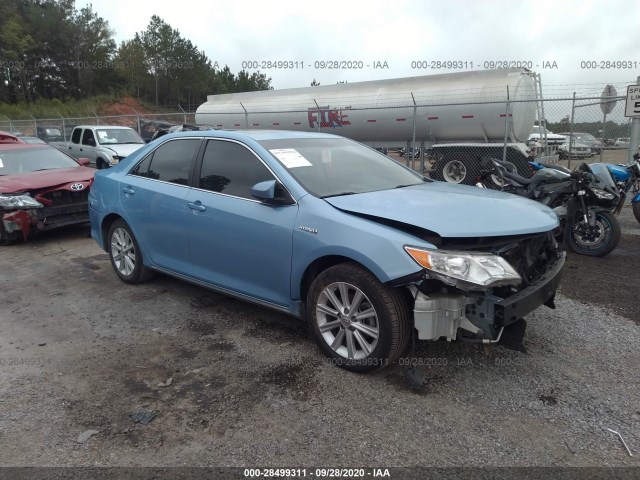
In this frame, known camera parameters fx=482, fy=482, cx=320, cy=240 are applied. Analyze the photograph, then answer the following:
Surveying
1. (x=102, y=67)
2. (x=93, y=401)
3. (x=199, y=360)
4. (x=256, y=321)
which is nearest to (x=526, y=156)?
(x=256, y=321)

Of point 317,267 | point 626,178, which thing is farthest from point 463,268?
point 626,178

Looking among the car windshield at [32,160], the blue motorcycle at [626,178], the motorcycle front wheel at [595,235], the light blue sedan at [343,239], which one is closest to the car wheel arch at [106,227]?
the light blue sedan at [343,239]

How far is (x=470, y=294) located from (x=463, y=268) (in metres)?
0.18

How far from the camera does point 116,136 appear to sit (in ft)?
45.3

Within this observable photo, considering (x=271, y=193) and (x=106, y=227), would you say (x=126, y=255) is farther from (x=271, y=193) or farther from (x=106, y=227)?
(x=271, y=193)

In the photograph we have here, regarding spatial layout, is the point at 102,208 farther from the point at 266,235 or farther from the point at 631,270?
the point at 631,270

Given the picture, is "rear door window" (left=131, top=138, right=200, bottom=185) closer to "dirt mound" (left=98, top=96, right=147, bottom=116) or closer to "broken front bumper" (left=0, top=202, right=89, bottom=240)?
"broken front bumper" (left=0, top=202, right=89, bottom=240)

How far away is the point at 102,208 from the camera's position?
5344mm

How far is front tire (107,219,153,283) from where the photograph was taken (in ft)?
16.5

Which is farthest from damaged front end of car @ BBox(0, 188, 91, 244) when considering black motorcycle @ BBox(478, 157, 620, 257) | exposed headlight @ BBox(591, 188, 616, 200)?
exposed headlight @ BBox(591, 188, 616, 200)

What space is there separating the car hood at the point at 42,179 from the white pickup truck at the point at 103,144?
4.97m

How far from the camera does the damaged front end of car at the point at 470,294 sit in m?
2.86

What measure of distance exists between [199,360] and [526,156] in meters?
10.8

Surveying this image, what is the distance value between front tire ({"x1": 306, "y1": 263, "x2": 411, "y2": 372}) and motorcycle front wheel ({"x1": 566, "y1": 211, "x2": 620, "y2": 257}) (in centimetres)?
424
